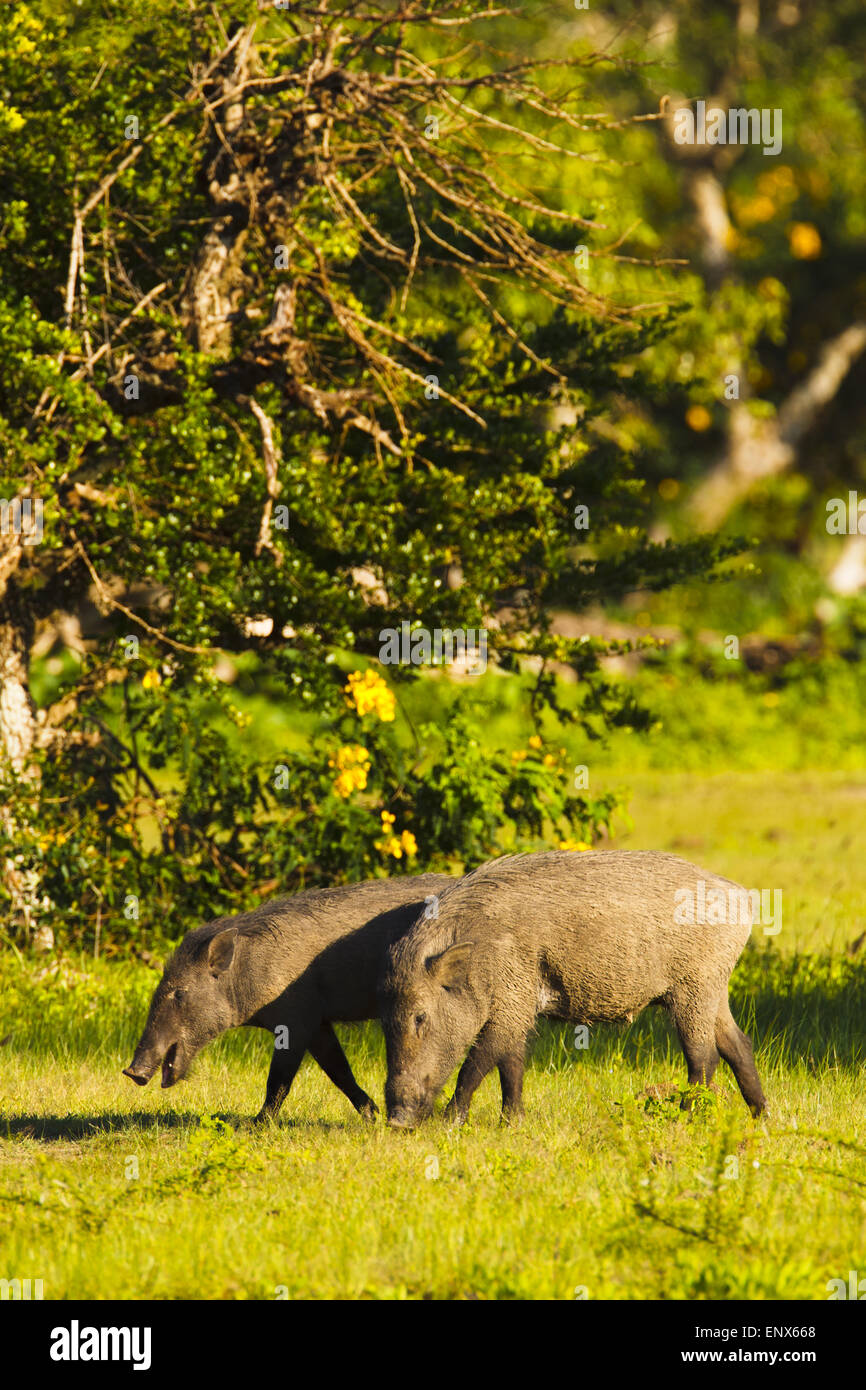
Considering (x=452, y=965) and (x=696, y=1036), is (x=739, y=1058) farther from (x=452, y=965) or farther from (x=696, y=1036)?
(x=452, y=965)

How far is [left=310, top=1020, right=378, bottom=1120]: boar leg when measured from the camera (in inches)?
275

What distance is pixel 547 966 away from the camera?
663 cm

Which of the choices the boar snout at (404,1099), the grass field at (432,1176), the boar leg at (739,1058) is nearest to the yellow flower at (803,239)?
the grass field at (432,1176)

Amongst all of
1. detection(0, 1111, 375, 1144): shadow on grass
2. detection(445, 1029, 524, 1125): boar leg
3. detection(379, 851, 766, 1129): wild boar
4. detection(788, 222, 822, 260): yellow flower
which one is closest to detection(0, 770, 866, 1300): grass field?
detection(0, 1111, 375, 1144): shadow on grass

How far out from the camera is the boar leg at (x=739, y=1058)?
22.8ft

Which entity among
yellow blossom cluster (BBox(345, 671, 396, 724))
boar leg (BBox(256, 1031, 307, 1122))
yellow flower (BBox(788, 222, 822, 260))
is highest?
yellow flower (BBox(788, 222, 822, 260))

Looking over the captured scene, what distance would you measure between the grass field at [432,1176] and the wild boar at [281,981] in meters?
0.30

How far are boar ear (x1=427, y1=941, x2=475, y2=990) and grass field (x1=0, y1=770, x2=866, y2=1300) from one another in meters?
0.59

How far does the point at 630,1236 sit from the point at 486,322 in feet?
23.0

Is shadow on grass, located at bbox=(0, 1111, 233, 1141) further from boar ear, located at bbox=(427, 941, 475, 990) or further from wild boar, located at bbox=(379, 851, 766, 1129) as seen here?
boar ear, located at bbox=(427, 941, 475, 990)

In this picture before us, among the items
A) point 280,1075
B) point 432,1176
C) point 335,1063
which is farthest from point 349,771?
point 432,1176

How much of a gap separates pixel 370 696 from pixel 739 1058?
368cm
